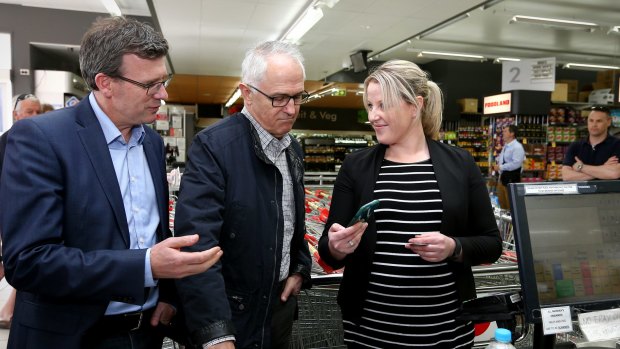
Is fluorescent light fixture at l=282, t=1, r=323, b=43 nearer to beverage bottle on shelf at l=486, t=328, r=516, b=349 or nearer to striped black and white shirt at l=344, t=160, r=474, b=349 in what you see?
striped black and white shirt at l=344, t=160, r=474, b=349

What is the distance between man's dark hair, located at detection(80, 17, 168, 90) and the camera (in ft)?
4.54

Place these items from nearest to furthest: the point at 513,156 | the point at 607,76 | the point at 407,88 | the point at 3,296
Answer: the point at 407,88, the point at 3,296, the point at 513,156, the point at 607,76

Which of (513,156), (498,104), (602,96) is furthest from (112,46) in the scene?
(602,96)

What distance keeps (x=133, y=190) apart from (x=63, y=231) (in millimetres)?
251

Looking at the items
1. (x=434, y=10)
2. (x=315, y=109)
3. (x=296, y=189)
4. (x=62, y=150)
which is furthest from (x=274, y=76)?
(x=315, y=109)

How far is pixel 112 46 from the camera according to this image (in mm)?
1387

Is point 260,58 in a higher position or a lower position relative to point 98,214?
higher

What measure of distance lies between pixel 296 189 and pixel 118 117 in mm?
645

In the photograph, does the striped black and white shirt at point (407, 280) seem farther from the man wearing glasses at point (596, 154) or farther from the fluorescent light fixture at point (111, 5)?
the fluorescent light fixture at point (111, 5)

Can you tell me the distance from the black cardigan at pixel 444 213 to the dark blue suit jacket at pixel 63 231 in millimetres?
723

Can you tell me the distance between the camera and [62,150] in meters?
1.26

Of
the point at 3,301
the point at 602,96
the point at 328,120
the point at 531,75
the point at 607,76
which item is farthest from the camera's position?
the point at 328,120

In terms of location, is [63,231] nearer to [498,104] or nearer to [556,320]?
[556,320]

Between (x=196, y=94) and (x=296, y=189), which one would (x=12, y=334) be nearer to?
(x=296, y=189)
